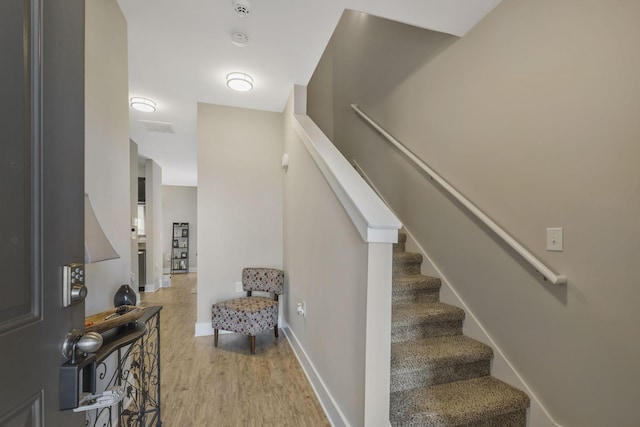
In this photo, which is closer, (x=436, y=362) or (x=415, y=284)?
(x=436, y=362)

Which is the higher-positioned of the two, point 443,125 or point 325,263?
point 443,125

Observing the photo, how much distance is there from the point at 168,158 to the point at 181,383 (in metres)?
4.70

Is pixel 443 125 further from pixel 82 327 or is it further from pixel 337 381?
pixel 82 327

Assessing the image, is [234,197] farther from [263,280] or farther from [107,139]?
[107,139]

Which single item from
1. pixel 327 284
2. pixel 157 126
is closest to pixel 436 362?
pixel 327 284

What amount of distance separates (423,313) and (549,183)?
3.69 ft

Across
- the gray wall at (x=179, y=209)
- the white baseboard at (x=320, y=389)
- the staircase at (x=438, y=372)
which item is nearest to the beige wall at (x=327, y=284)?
the white baseboard at (x=320, y=389)

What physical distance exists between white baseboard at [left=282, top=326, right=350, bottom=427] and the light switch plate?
1.48 m

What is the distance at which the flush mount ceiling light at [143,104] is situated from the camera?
3184 mm

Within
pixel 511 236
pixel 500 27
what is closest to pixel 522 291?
pixel 511 236

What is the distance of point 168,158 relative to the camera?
226 inches

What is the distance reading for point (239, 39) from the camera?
7.07 feet

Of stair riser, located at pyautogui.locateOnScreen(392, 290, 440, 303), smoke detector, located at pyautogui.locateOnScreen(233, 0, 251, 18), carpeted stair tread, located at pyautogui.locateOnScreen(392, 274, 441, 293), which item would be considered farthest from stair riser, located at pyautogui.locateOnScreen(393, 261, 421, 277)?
smoke detector, located at pyautogui.locateOnScreen(233, 0, 251, 18)

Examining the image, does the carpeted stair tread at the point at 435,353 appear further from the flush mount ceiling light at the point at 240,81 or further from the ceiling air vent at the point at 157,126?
the ceiling air vent at the point at 157,126
